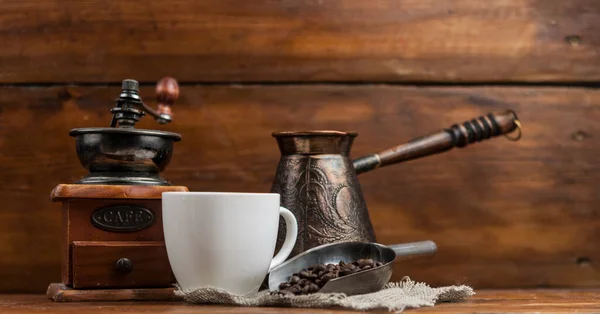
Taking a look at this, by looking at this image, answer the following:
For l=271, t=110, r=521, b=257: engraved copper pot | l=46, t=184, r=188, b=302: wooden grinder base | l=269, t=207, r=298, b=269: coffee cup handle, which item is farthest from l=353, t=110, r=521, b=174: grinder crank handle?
l=46, t=184, r=188, b=302: wooden grinder base

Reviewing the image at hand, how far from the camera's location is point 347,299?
85cm

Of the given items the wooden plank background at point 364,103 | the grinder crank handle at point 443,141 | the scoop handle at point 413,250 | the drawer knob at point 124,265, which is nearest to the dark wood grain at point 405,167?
the wooden plank background at point 364,103

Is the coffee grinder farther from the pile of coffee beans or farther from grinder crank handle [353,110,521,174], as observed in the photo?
grinder crank handle [353,110,521,174]

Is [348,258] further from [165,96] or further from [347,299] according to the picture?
[165,96]

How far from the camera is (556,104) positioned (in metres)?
1.37

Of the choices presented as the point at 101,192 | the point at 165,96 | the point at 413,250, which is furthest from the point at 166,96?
the point at 413,250

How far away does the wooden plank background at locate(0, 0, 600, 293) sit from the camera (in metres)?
1.30

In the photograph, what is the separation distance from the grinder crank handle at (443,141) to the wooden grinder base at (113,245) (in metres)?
0.36

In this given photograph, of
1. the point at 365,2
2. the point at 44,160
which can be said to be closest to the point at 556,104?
the point at 365,2

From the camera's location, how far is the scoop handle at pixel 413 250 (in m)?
1.07

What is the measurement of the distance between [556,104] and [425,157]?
0.28 metres

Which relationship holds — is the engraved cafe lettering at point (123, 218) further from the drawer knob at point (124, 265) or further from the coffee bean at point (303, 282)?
the coffee bean at point (303, 282)

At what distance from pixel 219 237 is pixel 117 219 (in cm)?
20

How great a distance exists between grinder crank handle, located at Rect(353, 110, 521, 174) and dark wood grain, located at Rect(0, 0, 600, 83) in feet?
0.46
